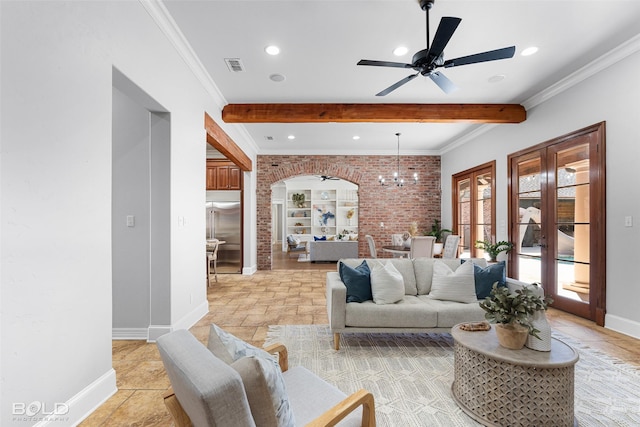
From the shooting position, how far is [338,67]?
11.6 ft

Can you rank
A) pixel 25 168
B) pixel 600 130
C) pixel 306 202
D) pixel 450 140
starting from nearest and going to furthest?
1. pixel 25 168
2. pixel 600 130
3. pixel 450 140
4. pixel 306 202

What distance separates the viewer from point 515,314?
5.86 ft

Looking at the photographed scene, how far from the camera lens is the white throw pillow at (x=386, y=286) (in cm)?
286

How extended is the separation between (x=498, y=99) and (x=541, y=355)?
13.4ft

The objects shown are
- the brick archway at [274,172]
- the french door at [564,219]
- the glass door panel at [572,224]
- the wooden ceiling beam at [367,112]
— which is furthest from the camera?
the brick archway at [274,172]

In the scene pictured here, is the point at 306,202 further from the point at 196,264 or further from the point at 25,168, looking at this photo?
the point at 25,168

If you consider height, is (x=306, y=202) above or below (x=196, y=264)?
above

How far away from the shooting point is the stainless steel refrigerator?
6.91 m

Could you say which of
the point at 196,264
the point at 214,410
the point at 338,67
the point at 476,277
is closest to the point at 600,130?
the point at 476,277

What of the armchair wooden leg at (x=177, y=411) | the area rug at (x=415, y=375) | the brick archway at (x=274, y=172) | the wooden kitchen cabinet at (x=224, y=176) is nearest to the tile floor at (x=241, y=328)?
the area rug at (x=415, y=375)

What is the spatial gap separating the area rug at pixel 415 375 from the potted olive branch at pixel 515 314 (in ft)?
1.86

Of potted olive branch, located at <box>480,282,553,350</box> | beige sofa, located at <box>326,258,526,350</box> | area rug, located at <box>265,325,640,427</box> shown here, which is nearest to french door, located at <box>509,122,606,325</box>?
area rug, located at <box>265,325,640,427</box>

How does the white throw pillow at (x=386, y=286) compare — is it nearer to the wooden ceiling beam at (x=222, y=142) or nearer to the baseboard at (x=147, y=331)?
the baseboard at (x=147, y=331)

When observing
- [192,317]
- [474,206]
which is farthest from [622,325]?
[192,317]
